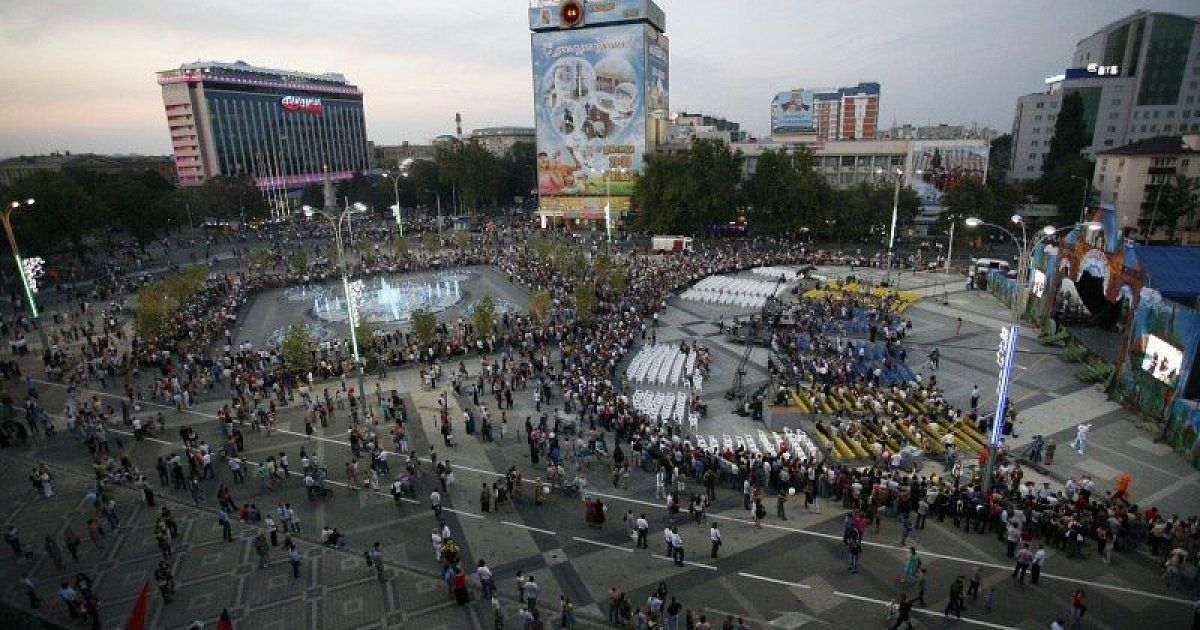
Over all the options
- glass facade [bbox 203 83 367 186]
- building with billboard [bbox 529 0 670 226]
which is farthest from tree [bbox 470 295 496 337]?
glass facade [bbox 203 83 367 186]

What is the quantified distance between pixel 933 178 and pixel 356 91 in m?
137

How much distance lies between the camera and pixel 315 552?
17.1m

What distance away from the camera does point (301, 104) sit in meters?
132

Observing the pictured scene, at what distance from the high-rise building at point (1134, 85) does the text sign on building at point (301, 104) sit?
135m

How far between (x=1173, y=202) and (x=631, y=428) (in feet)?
195

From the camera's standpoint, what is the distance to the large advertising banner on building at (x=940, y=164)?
73.9 metres

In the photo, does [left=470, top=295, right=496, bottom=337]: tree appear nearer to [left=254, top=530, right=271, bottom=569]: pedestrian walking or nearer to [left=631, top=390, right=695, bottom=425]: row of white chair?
[left=631, top=390, right=695, bottom=425]: row of white chair

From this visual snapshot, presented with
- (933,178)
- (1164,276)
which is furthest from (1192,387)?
(933,178)

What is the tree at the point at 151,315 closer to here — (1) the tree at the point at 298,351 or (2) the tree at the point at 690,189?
(1) the tree at the point at 298,351

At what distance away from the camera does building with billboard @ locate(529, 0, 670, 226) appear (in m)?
79.8

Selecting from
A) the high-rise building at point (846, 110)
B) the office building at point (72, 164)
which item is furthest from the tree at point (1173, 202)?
the office building at point (72, 164)

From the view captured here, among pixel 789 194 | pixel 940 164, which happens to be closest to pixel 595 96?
pixel 789 194

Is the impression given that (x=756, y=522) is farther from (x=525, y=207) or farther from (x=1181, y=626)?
(x=525, y=207)

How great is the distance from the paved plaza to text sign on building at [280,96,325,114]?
402ft
